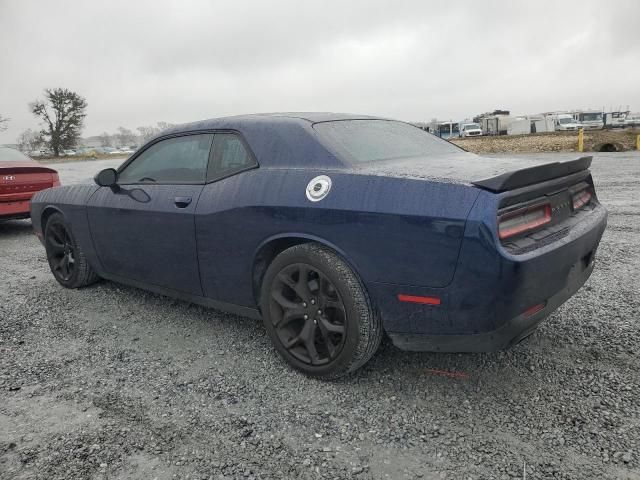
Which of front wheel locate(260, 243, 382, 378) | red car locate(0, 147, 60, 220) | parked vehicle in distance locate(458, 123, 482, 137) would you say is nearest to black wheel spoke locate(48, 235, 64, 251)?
front wheel locate(260, 243, 382, 378)

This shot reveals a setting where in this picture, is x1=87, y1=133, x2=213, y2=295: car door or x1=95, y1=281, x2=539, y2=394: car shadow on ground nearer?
x1=95, y1=281, x2=539, y2=394: car shadow on ground

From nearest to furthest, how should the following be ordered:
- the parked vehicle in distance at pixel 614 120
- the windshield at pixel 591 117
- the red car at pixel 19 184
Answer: the red car at pixel 19 184
the parked vehicle in distance at pixel 614 120
the windshield at pixel 591 117

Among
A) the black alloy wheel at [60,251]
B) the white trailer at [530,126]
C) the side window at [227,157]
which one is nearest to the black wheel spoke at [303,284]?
the side window at [227,157]

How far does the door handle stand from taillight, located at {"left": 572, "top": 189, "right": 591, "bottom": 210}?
226 centimetres

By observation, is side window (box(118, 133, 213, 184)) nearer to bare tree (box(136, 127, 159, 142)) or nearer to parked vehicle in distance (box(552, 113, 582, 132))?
bare tree (box(136, 127, 159, 142))

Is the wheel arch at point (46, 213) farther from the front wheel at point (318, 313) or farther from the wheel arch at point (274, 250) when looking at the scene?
the front wheel at point (318, 313)

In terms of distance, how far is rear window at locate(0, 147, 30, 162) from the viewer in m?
7.87

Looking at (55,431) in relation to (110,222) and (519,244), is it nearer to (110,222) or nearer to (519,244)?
(110,222)

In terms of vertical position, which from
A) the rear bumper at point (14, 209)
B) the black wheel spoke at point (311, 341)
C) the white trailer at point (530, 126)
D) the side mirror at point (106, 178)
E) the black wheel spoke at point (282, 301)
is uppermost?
the white trailer at point (530, 126)

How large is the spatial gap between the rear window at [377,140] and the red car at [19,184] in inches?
235

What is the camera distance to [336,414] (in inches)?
94.8

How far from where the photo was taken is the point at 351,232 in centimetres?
242

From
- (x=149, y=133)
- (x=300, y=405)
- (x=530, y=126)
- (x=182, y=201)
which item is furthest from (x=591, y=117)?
(x=300, y=405)

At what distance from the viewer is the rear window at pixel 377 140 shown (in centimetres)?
280
